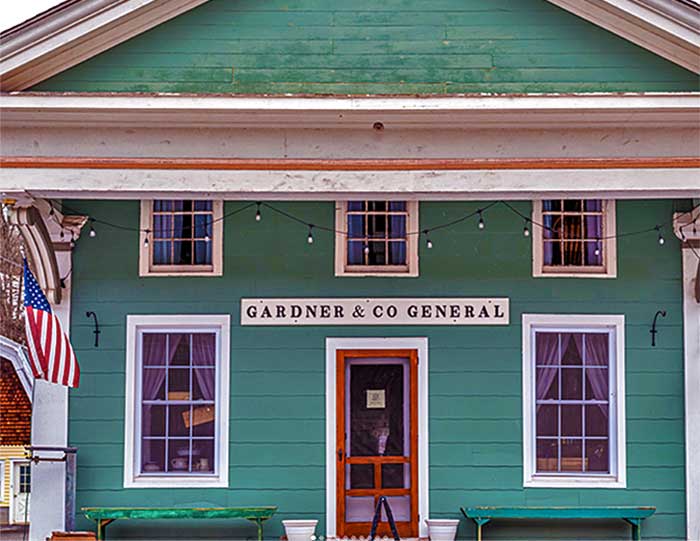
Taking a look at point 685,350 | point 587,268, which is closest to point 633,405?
point 685,350

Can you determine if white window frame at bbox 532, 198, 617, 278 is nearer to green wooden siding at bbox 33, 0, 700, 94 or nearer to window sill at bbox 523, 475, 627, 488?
window sill at bbox 523, 475, 627, 488

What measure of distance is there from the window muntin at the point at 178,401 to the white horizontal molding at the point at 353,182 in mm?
2648

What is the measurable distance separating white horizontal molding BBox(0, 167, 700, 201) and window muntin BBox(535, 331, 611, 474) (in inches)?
104

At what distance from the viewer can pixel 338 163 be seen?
32.0 feet

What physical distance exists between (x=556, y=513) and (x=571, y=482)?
407 millimetres

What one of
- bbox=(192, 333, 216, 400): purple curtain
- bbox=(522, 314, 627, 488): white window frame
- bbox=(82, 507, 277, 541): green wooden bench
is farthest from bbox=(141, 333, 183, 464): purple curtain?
bbox=(522, 314, 627, 488): white window frame

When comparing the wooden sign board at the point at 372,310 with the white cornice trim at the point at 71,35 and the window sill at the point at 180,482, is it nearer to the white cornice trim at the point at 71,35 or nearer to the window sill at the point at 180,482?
the window sill at the point at 180,482

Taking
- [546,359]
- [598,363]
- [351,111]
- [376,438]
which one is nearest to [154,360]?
[376,438]

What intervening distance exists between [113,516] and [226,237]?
123 inches

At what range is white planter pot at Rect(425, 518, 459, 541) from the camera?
11.5 m

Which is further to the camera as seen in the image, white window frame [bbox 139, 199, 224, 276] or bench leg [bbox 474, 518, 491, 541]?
white window frame [bbox 139, 199, 224, 276]


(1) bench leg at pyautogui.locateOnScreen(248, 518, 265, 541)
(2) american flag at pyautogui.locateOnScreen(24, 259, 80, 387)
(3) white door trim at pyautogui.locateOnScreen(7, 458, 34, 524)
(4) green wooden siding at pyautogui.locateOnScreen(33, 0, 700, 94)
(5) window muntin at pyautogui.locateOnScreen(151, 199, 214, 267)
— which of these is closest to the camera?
(4) green wooden siding at pyautogui.locateOnScreen(33, 0, 700, 94)

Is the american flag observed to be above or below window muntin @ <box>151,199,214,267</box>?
below

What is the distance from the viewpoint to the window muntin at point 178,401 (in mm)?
11969
